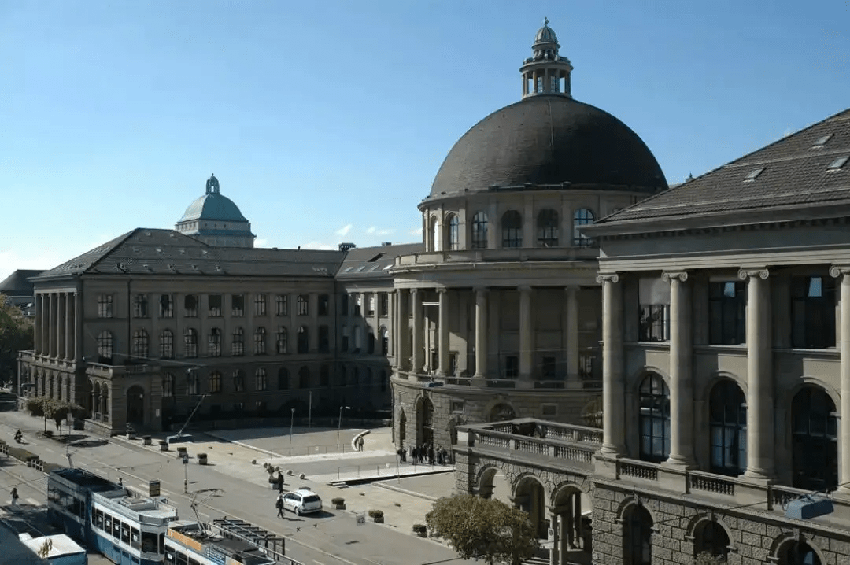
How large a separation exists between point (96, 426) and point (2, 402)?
117 ft

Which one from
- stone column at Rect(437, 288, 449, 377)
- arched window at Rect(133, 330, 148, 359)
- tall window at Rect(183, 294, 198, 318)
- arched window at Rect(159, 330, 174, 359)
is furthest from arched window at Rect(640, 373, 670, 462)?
tall window at Rect(183, 294, 198, 318)

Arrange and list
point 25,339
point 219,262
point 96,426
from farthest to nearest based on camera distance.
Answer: point 25,339
point 219,262
point 96,426

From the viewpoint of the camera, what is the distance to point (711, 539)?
40.5 meters

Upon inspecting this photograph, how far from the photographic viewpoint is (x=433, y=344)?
84188 millimetres

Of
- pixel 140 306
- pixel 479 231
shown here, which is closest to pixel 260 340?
pixel 140 306

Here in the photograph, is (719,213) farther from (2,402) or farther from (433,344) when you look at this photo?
(2,402)

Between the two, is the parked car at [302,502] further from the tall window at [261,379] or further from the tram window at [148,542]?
the tall window at [261,379]

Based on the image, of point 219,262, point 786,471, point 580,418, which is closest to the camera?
point 786,471

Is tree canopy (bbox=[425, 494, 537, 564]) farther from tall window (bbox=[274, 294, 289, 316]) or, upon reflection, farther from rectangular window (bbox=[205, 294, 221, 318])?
tall window (bbox=[274, 294, 289, 316])

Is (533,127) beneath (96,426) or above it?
above

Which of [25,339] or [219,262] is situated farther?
[25,339]

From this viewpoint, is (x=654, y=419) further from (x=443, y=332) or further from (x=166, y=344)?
(x=166, y=344)

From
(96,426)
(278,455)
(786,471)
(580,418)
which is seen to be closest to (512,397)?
(580,418)

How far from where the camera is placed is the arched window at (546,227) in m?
79.0
